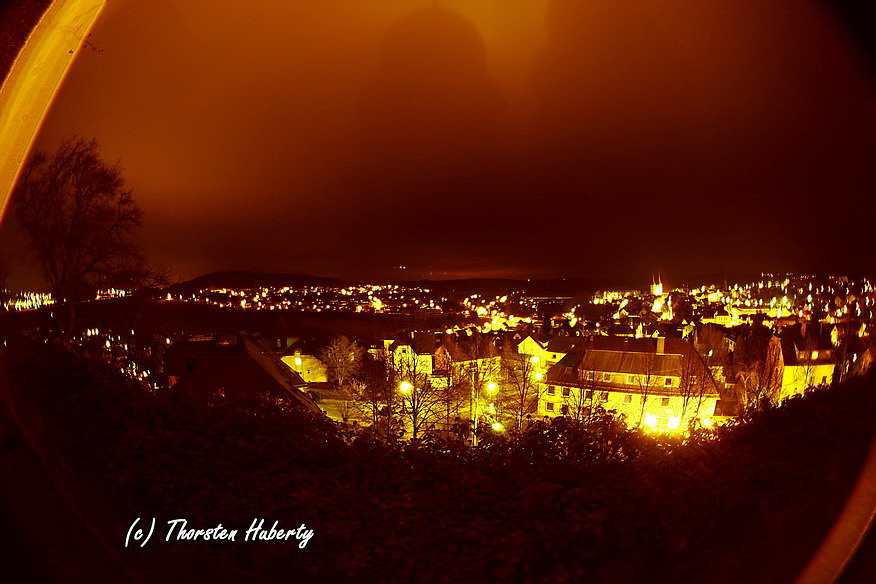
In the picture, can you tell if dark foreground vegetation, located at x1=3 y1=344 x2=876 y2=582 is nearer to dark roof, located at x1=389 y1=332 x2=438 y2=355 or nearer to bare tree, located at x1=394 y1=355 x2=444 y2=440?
bare tree, located at x1=394 y1=355 x2=444 y2=440

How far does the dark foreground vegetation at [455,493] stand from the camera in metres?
3.82

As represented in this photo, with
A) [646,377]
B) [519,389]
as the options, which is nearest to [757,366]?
[646,377]

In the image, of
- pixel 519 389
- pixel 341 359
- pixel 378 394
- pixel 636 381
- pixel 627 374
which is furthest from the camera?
pixel 341 359

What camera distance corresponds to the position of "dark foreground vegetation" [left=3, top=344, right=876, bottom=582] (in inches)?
150

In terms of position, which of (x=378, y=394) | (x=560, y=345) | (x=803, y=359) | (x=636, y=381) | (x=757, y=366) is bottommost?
(x=378, y=394)

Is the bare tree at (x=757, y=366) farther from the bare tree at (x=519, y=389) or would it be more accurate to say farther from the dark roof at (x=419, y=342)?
the dark roof at (x=419, y=342)

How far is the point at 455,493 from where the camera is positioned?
423cm

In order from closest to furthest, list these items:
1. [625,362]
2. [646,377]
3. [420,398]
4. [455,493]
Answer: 1. [455,493]
2. [420,398]
3. [646,377]
4. [625,362]

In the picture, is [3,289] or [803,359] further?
[803,359]

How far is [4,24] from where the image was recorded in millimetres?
2529

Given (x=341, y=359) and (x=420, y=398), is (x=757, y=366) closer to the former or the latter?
(x=420, y=398)

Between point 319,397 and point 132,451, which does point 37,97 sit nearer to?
point 132,451

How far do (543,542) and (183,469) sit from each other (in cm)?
295


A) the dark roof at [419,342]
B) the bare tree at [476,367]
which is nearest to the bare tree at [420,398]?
the bare tree at [476,367]
